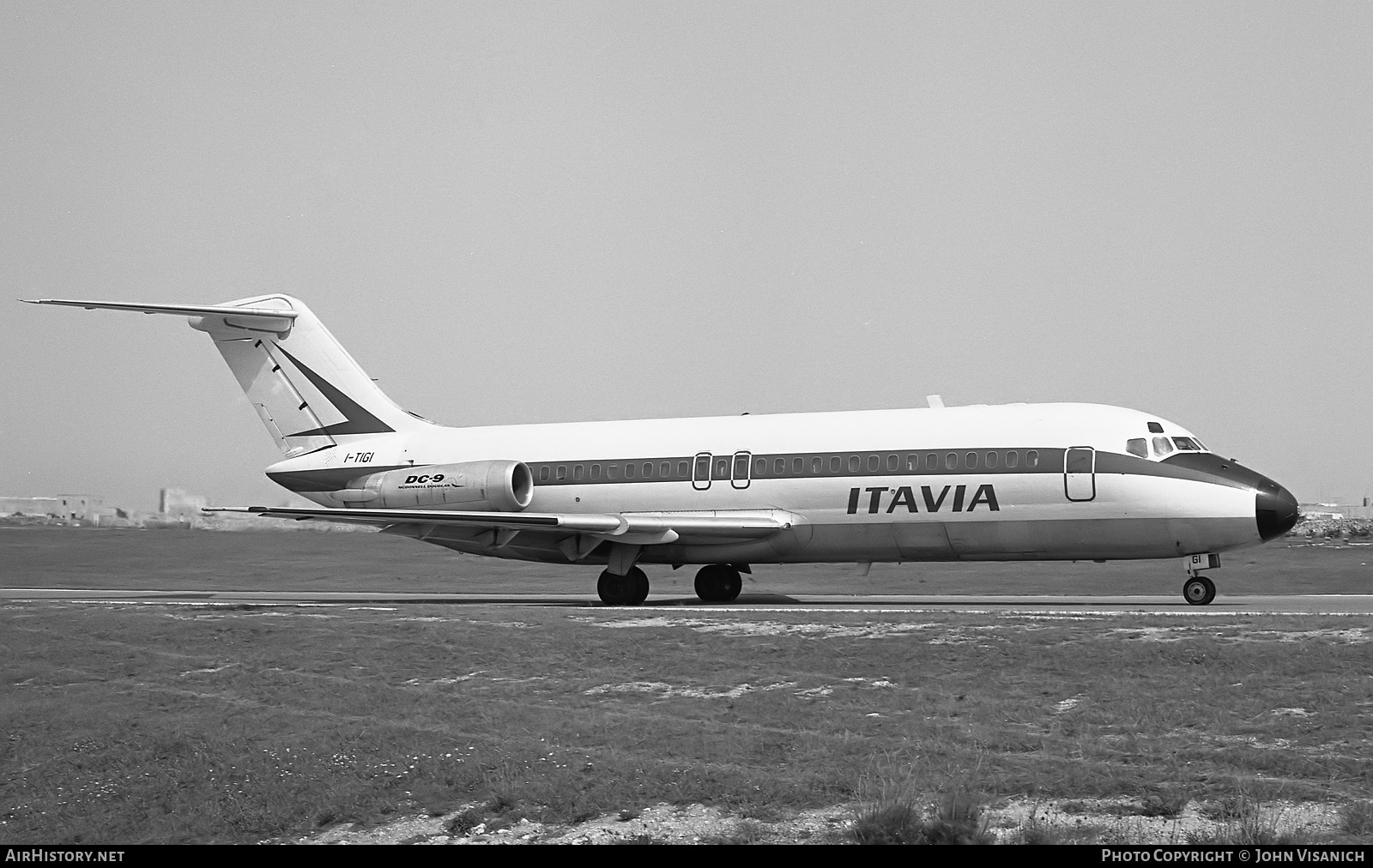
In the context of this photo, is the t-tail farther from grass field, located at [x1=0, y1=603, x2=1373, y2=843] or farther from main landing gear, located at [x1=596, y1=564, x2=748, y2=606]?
grass field, located at [x1=0, y1=603, x2=1373, y2=843]

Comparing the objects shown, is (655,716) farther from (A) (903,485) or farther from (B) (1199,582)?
(B) (1199,582)

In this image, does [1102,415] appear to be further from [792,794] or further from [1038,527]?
[792,794]

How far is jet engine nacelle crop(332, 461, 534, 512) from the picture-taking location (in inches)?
1201

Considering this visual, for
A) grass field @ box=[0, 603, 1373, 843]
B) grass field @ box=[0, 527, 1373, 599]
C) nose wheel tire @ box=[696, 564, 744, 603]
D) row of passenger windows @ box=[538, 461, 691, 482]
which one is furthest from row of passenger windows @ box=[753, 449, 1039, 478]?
grass field @ box=[0, 603, 1373, 843]

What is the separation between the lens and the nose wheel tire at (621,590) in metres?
29.6

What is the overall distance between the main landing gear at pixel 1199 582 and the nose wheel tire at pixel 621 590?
36.5 ft

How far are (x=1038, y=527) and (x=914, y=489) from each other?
245cm

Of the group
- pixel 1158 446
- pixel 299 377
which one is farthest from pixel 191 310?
pixel 1158 446

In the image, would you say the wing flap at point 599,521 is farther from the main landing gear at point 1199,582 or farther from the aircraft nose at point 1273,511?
Answer: the aircraft nose at point 1273,511

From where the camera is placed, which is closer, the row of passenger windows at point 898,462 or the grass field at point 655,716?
the grass field at point 655,716

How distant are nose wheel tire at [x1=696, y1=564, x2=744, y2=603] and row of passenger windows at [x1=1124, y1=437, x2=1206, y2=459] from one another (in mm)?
9151

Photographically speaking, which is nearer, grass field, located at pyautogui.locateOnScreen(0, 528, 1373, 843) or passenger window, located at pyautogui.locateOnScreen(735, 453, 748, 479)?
grass field, located at pyautogui.locateOnScreen(0, 528, 1373, 843)

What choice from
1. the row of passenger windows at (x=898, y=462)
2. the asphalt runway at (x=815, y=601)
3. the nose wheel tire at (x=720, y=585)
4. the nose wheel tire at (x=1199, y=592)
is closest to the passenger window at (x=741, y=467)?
the row of passenger windows at (x=898, y=462)
